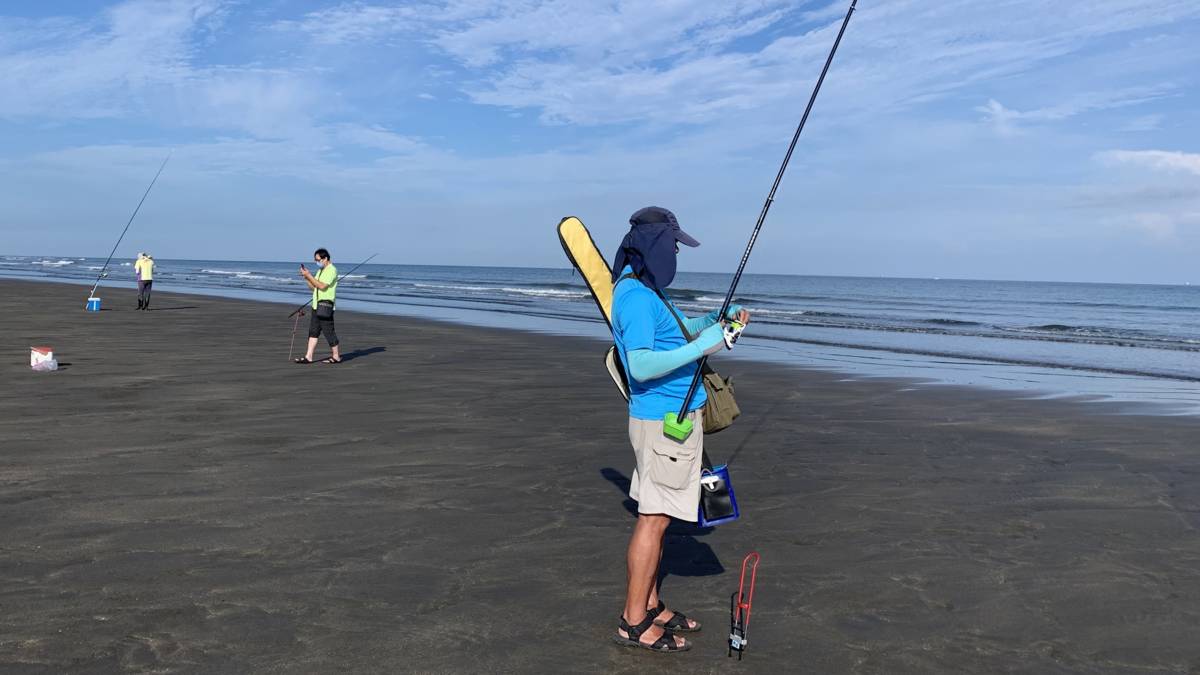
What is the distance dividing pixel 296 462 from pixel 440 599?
3309 millimetres

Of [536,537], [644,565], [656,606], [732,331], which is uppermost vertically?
[732,331]

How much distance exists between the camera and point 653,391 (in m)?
3.92

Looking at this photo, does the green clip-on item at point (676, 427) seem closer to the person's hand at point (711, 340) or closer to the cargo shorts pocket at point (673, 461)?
the cargo shorts pocket at point (673, 461)

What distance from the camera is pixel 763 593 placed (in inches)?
189

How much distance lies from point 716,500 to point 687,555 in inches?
53.8

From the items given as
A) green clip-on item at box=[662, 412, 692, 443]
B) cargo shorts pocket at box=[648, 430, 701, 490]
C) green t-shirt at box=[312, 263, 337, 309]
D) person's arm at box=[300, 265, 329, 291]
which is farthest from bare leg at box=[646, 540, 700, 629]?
green t-shirt at box=[312, 263, 337, 309]

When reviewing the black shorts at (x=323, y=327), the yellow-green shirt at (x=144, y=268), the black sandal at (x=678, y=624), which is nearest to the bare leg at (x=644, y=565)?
the black sandal at (x=678, y=624)

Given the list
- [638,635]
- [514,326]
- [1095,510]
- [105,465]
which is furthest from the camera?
[514,326]

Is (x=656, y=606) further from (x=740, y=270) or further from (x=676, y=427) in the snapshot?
(x=740, y=270)

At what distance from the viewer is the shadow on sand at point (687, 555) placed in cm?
515

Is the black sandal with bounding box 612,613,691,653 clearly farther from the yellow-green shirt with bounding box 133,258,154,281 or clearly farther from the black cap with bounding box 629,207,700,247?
the yellow-green shirt with bounding box 133,258,154,281

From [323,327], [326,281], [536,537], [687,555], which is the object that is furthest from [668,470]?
[323,327]

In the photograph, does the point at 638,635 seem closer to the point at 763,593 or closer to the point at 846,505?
the point at 763,593

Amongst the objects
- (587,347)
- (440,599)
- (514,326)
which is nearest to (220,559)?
(440,599)
